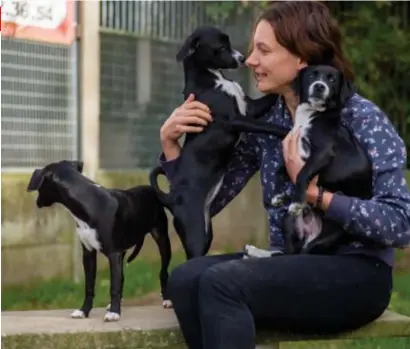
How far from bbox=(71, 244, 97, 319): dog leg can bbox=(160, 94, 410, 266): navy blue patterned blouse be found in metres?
0.38

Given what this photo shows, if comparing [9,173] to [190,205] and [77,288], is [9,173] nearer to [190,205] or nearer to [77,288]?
[77,288]

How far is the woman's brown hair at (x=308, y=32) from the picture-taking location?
10.2 feet

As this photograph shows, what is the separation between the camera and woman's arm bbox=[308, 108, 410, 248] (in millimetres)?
2814

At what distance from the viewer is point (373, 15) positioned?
8172 mm

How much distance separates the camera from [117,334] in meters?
2.95

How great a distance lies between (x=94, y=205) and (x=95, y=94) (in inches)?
172

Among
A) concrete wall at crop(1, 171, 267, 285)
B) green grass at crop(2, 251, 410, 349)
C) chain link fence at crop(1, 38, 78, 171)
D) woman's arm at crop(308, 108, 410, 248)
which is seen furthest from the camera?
chain link fence at crop(1, 38, 78, 171)

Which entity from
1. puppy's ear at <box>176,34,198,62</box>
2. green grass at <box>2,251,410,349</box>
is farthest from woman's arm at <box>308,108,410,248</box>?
green grass at <box>2,251,410,349</box>

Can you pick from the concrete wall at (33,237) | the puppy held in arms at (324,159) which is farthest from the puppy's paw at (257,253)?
the concrete wall at (33,237)

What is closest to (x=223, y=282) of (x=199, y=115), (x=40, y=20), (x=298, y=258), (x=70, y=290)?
(x=298, y=258)

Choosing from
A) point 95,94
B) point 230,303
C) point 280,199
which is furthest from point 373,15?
point 230,303

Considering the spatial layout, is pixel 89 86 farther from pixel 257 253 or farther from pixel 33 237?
pixel 257 253

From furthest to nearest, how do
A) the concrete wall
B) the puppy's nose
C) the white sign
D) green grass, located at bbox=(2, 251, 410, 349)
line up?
1. the concrete wall
2. the white sign
3. green grass, located at bbox=(2, 251, 410, 349)
4. the puppy's nose

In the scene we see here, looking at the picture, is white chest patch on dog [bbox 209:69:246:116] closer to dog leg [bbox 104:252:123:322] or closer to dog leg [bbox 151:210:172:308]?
dog leg [bbox 151:210:172:308]
